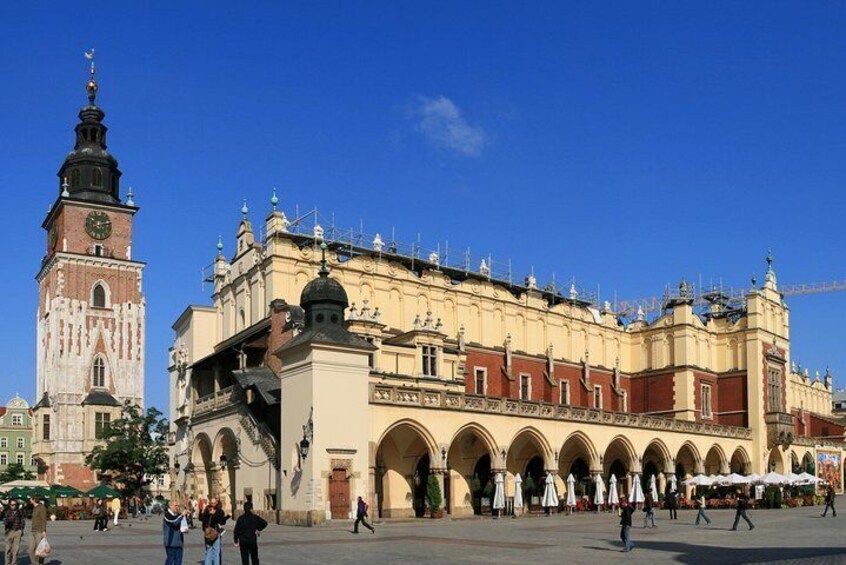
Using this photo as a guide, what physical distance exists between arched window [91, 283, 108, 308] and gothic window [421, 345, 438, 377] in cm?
4410

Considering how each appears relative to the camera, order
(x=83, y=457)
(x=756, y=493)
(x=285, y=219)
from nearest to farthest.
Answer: (x=285, y=219) → (x=756, y=493) → (x=83, y=457)

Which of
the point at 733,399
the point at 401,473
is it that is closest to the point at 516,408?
the point at 401,473

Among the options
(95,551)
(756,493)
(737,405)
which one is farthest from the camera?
(737,405)

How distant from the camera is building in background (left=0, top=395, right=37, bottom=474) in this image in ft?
361

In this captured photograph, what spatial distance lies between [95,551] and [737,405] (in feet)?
173

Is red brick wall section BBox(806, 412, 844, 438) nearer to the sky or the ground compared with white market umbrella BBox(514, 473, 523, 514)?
nearer to the sky

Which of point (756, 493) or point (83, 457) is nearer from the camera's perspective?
point (756, 493)

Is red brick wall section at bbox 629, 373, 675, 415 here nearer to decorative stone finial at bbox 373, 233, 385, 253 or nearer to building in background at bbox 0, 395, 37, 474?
decorative stone finial at bbox 373, 233, 385, 253

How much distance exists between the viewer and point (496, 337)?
205ft

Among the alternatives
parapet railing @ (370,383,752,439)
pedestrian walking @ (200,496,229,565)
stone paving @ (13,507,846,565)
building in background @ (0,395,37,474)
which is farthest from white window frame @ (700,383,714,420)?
building in background @ (0,395,37,474)

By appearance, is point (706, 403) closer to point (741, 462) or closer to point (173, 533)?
point (741, 462)

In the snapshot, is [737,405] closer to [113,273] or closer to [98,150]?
[113,273]

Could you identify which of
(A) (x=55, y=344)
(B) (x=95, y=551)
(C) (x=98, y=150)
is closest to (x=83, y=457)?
(A) (x=55, y=344)

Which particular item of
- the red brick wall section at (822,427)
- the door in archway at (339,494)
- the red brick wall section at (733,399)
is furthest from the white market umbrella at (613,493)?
the red brick wall section at (822,427)
